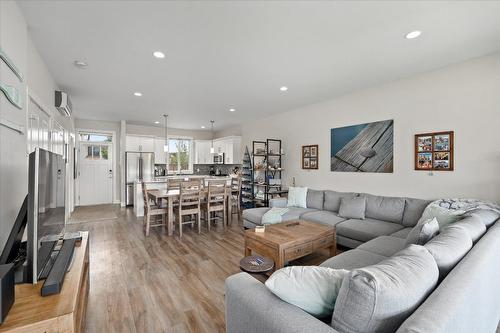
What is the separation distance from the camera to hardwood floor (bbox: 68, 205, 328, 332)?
6.31 feet

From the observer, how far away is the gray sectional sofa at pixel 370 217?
9.94ft

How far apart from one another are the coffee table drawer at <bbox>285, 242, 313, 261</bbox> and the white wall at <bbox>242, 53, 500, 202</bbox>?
197 centimetres

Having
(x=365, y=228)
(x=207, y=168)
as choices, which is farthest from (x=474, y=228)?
(x=207, y=168)

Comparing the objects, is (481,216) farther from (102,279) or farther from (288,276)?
(102,279)

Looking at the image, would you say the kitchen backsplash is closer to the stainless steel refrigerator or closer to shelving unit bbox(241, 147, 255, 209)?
the stainless steel refrigerator

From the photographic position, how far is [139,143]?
23.9 ft

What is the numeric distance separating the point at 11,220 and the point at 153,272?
145 centimetres

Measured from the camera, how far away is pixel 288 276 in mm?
1093

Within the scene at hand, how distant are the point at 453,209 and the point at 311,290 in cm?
274

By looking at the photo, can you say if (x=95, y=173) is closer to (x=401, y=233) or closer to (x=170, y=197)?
(x=170, y=197)

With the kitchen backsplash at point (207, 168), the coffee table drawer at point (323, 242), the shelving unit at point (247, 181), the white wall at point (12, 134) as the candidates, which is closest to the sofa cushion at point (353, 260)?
the coffee table drawer at point (323, 242)

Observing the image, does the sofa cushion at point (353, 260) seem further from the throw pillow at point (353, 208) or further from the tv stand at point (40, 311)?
the tv stand at point (40, 311)

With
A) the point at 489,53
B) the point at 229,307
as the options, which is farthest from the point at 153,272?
the point at 489,53

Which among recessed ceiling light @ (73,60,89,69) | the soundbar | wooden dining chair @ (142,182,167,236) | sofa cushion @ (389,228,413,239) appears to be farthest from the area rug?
sofa cushion @ (389,228,413,239)
